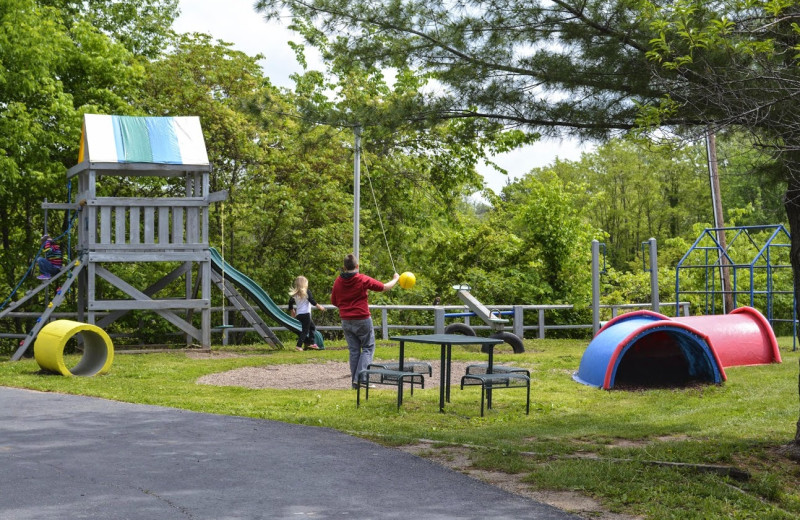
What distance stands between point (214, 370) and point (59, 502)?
30.4 ft

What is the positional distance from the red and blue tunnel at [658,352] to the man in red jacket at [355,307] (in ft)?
11.1

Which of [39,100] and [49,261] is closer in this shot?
[49,261]

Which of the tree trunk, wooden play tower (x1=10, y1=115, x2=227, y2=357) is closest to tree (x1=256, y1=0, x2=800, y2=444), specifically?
the tree trunk

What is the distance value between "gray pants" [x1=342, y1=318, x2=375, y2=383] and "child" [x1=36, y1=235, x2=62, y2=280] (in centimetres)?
847

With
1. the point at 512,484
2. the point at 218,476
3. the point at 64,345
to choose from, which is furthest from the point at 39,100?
the point at 512,484

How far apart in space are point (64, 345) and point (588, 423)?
8118 mm

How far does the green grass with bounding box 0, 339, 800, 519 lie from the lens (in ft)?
21.0

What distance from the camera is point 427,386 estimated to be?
13039 millimetres

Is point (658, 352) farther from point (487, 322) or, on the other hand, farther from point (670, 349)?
point (487, 322)

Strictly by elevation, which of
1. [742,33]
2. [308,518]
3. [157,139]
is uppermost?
[157,139]

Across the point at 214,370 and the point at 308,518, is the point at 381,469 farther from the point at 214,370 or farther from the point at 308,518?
the point at 214,370

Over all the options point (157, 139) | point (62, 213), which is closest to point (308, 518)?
point (157, 139)

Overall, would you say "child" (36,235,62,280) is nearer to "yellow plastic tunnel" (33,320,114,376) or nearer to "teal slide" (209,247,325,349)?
"teal slide" (209,247,325,349)

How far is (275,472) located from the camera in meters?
6.88
